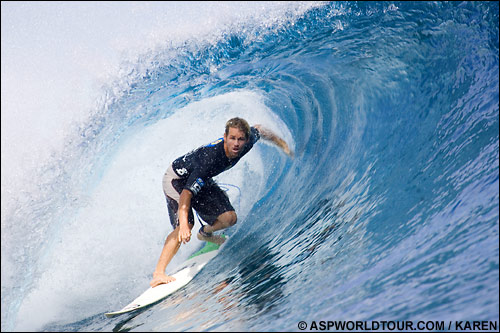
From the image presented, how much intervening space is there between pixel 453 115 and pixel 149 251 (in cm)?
375

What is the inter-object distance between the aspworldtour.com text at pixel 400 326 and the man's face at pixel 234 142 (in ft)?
6.28

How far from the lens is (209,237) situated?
527cm

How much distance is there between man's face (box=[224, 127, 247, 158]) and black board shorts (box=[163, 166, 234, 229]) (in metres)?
0.54

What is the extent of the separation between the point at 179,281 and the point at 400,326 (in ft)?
8.28

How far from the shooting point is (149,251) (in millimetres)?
5844

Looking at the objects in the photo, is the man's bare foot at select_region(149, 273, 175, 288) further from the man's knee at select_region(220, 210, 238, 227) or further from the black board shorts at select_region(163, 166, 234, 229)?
the man's knee at select_region(220, 210, 238, 227)

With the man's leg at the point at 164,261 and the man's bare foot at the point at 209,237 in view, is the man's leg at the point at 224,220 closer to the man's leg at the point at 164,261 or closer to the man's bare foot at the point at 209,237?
the man's bare foot at the point at 209,237

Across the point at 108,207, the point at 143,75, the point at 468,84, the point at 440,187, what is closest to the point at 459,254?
the point at 440,187

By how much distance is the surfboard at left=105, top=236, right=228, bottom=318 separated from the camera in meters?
4.24

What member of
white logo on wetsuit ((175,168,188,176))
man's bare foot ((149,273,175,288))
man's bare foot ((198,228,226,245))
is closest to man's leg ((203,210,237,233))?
man's bare foot ((198,228,226,245))

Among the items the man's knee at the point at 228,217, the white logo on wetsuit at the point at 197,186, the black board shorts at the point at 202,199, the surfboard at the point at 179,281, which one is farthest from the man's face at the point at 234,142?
the surfboard at the point at 179,281

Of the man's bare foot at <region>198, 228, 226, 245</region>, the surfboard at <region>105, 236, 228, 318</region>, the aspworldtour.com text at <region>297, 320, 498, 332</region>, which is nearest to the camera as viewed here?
the aspworldtour.com text at <region>297, 320, 498, 332</region>

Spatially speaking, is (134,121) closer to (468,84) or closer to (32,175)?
(32,175)

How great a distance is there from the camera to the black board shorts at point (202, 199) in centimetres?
479
